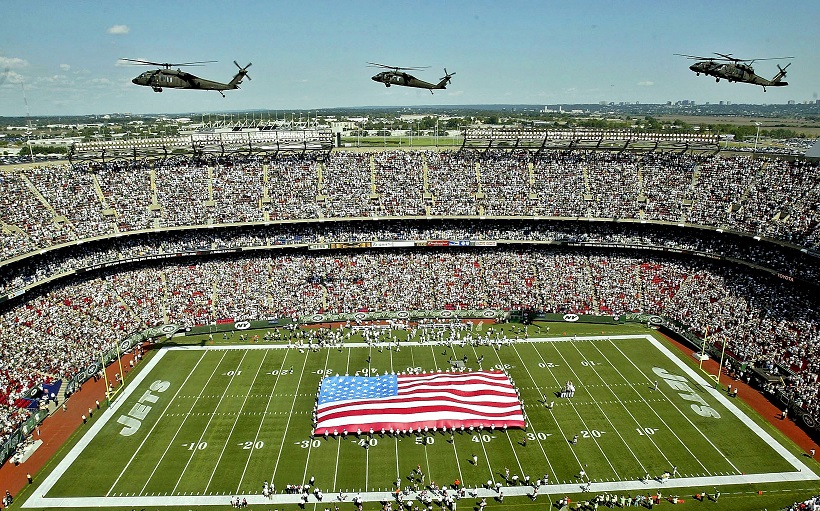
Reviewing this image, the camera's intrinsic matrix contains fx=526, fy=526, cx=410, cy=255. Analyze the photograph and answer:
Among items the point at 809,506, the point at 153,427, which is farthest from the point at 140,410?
the point at 809,506

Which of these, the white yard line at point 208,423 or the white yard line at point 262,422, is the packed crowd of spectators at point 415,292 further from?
the white yard line at point 262,422

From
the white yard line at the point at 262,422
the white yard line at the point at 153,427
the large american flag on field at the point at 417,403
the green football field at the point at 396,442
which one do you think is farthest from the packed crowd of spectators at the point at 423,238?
the large american flag on field at the point at 417,403

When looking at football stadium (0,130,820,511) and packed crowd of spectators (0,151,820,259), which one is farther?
packed crowd of spectators (0,151,820,259)

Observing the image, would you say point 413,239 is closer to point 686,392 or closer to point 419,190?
point 419,190

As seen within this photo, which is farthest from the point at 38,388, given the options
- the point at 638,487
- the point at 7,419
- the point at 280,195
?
the point at 638,487

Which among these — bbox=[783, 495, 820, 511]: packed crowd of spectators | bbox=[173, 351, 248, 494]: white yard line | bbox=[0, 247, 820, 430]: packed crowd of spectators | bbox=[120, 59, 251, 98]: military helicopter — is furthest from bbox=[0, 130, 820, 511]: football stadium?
bbox=[120, 59, 251, 98]: military helicopter

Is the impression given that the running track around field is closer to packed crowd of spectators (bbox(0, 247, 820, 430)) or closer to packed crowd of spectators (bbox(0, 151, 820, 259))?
packed crowd of spectators (bbox(0, 247, 820, 430))
